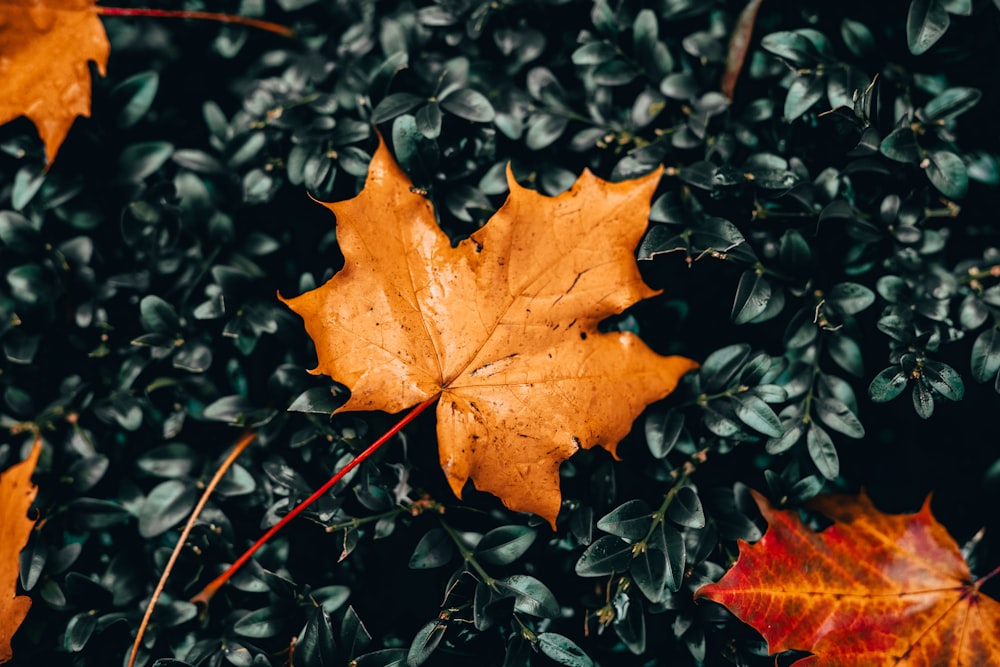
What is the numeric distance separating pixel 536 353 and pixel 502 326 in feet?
0.25

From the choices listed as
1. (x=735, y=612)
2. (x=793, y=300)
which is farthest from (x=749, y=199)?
(x=735, y=612)

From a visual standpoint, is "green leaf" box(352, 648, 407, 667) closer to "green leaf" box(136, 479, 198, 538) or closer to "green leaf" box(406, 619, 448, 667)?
"green leaf" box(406, 619, 448, 667)

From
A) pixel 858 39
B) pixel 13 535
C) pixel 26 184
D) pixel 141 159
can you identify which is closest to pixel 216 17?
pixel 141 159

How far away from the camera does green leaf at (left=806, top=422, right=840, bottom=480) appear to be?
129cm

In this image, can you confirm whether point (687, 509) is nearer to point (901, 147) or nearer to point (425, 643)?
point (425, 643)

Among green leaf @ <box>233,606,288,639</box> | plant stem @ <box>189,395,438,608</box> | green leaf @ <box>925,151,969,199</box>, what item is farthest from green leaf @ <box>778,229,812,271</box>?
green leaf @ <box>233,606,288,639</box>

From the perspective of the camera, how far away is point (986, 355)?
129 centimetres

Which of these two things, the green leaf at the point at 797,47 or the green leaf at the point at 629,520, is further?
the green leaf at the point at 797,47

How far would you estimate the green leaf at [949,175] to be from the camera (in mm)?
1322

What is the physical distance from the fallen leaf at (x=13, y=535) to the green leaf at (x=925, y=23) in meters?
1.87

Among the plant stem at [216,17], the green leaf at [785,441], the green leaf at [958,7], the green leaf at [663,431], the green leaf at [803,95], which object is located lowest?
the green leaf at [785,441]

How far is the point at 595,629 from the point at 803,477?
50 cm

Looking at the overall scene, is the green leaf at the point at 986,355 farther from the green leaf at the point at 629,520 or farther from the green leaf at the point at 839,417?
the green leaf at the point at 629,520

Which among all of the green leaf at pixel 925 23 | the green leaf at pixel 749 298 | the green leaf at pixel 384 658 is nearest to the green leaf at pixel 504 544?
the green leaf at pixel 384 658
